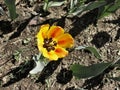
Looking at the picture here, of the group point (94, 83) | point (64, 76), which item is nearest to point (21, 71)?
point (64, 76)

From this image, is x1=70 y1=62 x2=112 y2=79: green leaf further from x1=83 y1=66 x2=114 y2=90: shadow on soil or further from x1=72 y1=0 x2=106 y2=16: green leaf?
x1=72 y1=0 x2=106 y2=16: green leaf

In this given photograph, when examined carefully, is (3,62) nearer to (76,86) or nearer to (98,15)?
(76,86)

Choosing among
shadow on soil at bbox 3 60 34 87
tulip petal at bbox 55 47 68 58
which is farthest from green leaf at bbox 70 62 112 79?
shadow on soil at bbox 3 60 34 87

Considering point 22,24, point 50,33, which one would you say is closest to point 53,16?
point 22,24

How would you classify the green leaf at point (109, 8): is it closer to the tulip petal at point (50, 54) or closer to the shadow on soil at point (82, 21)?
the shadow on soil at point (82, 21)

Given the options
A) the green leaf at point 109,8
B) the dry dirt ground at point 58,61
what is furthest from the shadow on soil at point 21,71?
the green leaf at point 109,8

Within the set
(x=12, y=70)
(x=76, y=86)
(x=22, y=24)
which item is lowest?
(x=76, y=86)
